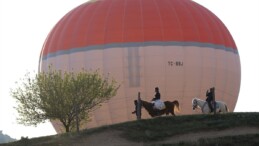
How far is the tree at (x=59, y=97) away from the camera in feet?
134

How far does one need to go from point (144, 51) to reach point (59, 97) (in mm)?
10056

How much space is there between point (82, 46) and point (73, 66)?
5.35 ft

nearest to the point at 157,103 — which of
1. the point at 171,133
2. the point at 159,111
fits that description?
the point at 159,111

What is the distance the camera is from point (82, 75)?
42.0m

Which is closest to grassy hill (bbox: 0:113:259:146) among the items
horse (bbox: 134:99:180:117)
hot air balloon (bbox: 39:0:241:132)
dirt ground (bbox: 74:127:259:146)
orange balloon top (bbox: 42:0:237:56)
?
dirt ground (bbox: 74:127:259:146)

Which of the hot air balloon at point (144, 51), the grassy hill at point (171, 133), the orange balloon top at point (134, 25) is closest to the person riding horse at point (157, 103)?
the grassy hill at point (171, 133)

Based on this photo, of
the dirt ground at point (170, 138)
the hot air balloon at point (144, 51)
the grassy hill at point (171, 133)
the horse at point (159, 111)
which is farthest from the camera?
the hot air balloon at point (144, 51)

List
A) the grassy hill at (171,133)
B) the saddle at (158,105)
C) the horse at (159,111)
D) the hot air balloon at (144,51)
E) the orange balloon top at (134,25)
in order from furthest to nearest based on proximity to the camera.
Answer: the orange balloon top at (134,25), the hot air balloon at (144,51), the saddle at (158,105), the horse at (159,111), the grassy hill at (171,133)

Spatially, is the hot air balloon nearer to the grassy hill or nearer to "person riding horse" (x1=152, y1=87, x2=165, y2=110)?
"person riding horse" (x1=152, y1=87, x2=165, y2=110)

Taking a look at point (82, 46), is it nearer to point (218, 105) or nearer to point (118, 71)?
point (118, 71)

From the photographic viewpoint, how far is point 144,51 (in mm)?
48969

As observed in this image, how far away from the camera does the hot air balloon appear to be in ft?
160

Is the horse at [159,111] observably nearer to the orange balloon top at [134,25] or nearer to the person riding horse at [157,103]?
the person riding horse at [157,103]

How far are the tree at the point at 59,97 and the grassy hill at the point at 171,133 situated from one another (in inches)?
238
